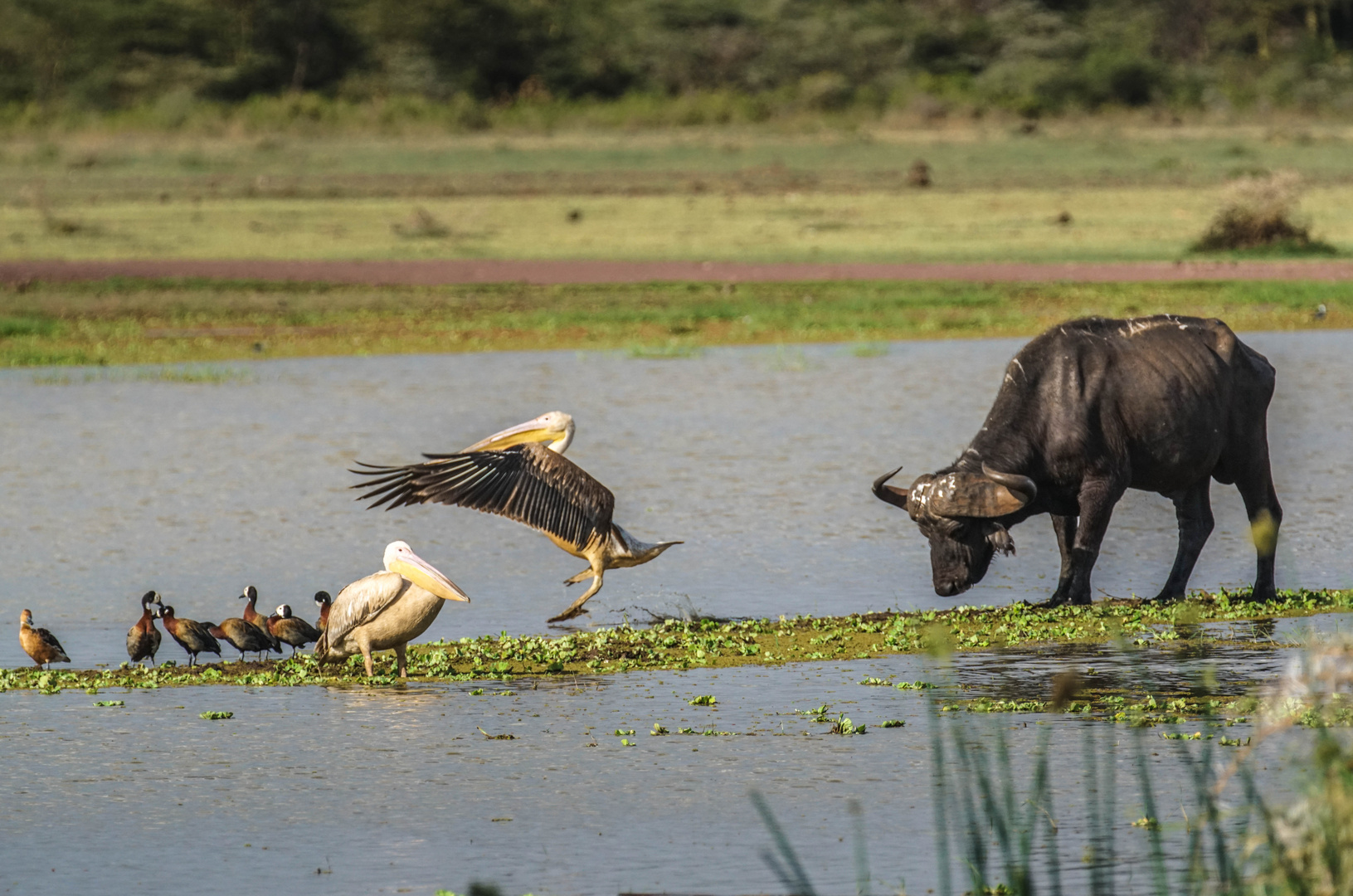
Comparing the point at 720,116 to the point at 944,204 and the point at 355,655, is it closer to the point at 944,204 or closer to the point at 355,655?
the point at 944,204

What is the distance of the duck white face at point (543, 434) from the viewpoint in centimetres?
1012

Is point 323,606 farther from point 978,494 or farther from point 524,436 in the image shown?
point 978,494

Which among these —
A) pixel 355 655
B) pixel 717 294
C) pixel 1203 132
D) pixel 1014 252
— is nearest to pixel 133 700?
pixel 355 655

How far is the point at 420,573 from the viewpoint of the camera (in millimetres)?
8898

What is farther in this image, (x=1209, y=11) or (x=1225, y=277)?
(x=1209, y=11)

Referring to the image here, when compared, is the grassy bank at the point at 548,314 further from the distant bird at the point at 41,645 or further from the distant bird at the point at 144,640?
the distant bird at the point at 41,645

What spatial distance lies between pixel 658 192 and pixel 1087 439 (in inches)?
1186

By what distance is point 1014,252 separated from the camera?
1236 inches

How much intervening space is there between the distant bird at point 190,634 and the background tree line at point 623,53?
49.3 metres

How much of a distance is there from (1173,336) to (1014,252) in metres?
21.1

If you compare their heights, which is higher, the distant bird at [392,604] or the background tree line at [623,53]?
the background tree line at [623,53]

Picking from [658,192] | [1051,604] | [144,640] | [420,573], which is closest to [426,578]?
[420,573]

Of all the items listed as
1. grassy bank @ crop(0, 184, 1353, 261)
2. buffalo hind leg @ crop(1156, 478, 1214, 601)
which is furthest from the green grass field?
buffalo hind leg @ crop(1156, 478, 1214, 601)

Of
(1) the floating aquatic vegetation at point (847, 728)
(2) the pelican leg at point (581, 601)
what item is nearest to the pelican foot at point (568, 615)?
(2) the pelican leg at point (581, 601)
